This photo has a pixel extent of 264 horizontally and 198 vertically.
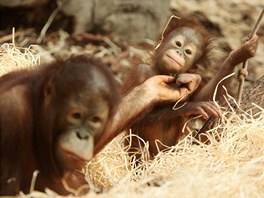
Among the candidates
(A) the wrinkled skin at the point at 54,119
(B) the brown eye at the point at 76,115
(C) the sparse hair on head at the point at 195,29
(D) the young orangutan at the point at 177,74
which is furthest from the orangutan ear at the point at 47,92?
(C) the sparse hair on head at the point at 195,29

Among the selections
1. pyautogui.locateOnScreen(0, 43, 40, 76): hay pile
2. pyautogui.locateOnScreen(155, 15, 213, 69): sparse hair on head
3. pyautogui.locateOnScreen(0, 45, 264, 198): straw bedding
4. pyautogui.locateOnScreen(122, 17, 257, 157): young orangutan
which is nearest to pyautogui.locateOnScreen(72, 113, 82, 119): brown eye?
pyautogui.locateOnScreen(0, 45, 264, 198): straw bedding

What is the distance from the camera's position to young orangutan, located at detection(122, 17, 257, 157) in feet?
16.0

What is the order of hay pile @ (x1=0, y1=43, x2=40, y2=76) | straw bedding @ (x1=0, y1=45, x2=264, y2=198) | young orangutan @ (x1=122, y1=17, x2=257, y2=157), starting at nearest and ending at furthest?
1. straw bedding @ (x1=0, y1=45, x2=264, y2=198)
2. young orangutan @ (x1=122, y1=17, x2=257, y2=157)
3. hay pile @ (x1=0, y1=43, x2=40, y2=76)

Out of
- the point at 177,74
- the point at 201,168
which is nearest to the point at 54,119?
the point at 201,168

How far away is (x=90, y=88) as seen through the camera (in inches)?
140

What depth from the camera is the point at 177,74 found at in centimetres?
499

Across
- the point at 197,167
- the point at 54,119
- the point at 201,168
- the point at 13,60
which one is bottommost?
the point at 13,60

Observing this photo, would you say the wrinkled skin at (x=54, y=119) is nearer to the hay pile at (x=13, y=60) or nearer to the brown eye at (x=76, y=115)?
the brown eye at (x=76, y=115)

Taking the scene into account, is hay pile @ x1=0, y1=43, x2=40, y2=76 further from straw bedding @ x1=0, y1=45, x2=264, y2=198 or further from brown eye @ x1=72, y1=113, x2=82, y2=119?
brown eye @ x1=72, y1=113, x2=82, y2=119

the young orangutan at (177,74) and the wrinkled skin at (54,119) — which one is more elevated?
the wrinkled skin at (54,119)

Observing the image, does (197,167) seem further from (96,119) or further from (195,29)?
(195,29)

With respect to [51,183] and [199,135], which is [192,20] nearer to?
[199,135]

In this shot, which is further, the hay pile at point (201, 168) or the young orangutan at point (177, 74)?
the young orangutan at point (177, 74)

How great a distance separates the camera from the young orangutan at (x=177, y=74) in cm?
488
